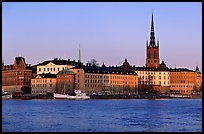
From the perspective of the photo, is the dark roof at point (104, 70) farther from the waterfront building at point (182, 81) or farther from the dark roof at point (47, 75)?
the waterfront building at point (182, 81)

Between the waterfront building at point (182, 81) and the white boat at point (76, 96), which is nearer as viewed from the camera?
the white boat at point (76, 96)

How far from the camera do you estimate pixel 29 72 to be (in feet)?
183

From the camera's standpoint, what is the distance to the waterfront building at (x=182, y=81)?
207 ft

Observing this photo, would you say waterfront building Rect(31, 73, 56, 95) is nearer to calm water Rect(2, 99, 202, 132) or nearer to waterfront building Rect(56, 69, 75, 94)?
Answer: waterfront building Rect(56, 69, 75, 94)

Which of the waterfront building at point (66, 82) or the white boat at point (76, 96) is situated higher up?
the waterfront building at point (66, 82)

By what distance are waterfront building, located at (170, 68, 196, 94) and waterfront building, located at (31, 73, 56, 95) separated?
18278 millimetres

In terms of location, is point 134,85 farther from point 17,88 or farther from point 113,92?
point 17,88

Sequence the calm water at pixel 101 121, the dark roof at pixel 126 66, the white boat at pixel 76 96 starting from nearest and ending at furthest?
the calm water at pixel 101 121 < the white boat at pixel 76 96 < the dark roof at pixel 126 66

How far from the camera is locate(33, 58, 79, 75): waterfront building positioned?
54.1 meters

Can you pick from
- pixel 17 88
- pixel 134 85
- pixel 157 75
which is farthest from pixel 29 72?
pixel 157 75

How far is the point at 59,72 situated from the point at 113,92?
671 centimetres

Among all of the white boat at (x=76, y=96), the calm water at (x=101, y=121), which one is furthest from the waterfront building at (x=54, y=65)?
the calm water at (x=101, y=121)

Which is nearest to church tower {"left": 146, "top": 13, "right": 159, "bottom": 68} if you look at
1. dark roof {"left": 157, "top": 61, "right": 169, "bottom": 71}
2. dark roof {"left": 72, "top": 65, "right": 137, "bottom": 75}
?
dark roof {"left": 157, "top": 61, "right": 169, "bottom": 71}

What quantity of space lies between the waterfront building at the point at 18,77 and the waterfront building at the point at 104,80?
6.92 meters
